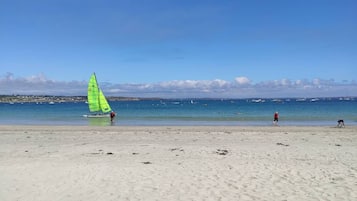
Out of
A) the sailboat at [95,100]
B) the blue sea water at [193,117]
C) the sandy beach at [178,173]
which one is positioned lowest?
the blue sea water at [193,117]

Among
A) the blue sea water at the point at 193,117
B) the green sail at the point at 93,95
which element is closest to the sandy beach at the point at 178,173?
the blue sea water at the point at 193,117

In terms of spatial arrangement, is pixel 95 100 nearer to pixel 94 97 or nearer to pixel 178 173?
pixel 94 97

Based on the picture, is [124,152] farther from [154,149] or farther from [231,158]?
[231,158]

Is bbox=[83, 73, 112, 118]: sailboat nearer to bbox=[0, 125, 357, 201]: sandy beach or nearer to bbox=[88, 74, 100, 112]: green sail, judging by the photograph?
bbox=[88, 74, 100, 112]: green sail

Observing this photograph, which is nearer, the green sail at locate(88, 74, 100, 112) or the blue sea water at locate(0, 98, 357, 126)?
the blue sea water at locate(0, 98, 357, 126)

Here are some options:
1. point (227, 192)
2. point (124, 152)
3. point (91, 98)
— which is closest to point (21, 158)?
point (124, 152)

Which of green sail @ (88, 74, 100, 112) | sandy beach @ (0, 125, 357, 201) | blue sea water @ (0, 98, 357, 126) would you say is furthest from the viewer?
green sail @ (88, 74, 100, 112)

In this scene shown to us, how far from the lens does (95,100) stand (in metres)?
54.7

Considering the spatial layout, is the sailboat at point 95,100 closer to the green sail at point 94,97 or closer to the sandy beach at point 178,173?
the green sail at point 94,97

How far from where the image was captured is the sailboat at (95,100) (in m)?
54.2

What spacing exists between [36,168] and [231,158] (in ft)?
21.2

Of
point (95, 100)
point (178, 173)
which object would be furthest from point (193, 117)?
point (178, 173)

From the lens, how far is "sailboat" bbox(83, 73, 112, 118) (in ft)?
178

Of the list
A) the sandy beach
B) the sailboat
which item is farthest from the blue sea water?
the sandy beach
